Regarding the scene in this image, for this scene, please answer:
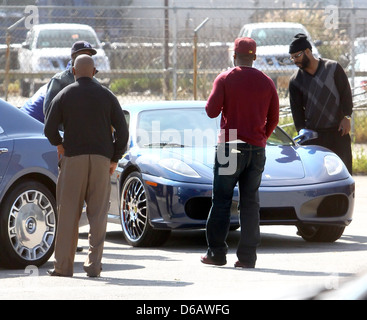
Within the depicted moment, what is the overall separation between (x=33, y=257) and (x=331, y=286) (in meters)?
4.91

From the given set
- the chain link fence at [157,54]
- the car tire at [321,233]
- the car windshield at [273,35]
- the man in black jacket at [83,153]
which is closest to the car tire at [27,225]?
the man in black jacket at [83,153]

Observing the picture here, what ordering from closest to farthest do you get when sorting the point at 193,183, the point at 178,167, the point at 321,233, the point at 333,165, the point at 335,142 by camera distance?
the point at 193,183, the point at 178,167, the point at 333,165, the point at 321,233, the point at 335,142

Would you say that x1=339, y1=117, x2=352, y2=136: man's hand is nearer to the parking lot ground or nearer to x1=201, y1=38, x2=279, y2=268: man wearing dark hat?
the parking lot ground

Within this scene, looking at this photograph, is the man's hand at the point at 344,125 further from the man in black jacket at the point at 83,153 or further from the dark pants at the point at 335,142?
the man in black jacket at the point at 83,153

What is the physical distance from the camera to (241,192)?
25.9ft

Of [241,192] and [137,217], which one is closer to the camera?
[241,192]

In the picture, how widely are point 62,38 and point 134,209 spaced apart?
13242 millimetres

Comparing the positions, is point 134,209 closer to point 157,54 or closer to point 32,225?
point 32,225

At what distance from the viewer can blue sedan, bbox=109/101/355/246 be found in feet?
29.8

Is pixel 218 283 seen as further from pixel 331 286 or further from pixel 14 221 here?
pixel 331 286

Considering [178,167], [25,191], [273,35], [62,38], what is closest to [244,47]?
[178,167]

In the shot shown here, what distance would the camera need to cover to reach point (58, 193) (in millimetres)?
7523

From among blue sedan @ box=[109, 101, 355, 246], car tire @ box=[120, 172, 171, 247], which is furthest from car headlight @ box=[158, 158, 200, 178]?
car tire @ box=[120, 172, 171, 247]

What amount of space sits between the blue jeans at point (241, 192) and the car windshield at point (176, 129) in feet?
6.55
